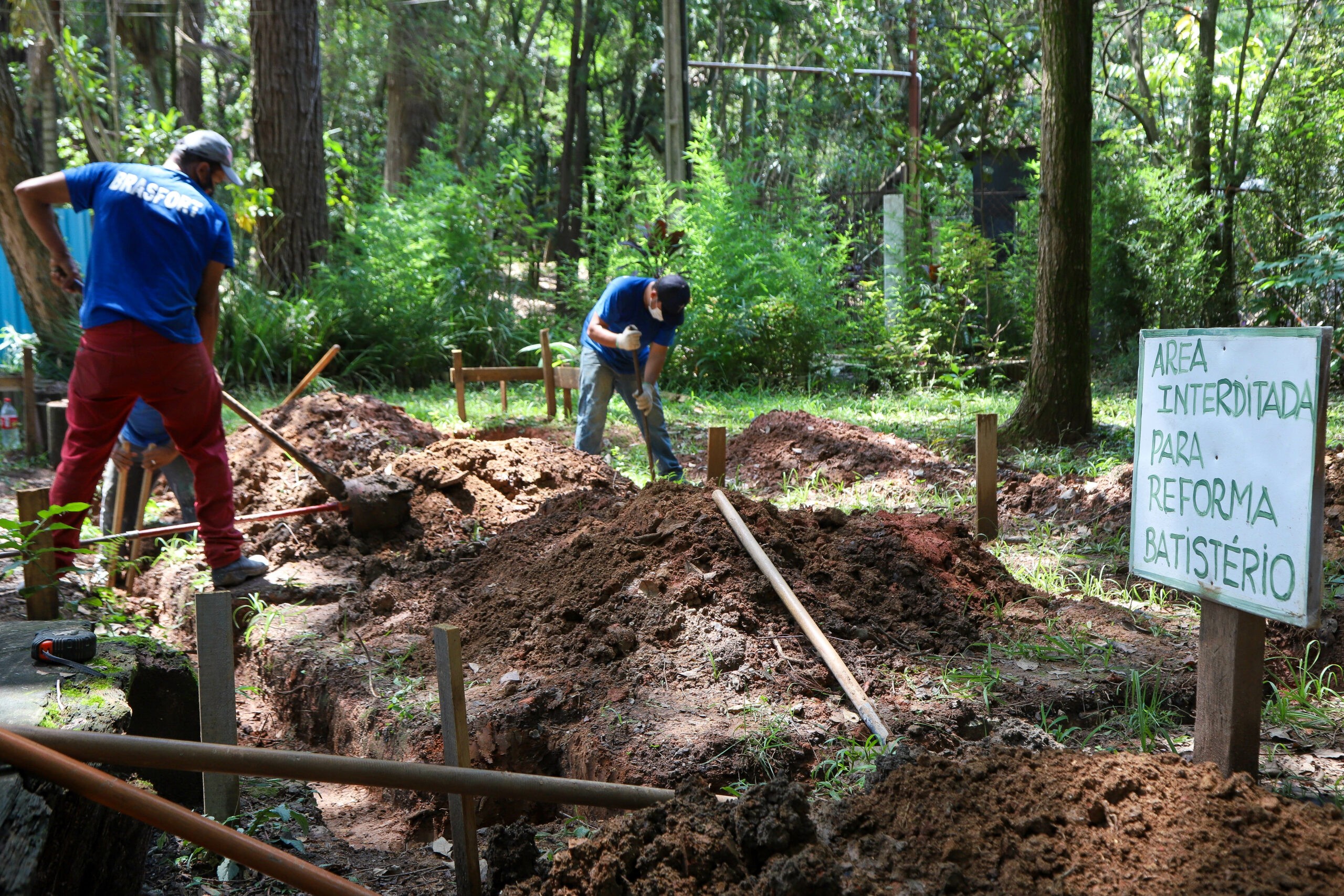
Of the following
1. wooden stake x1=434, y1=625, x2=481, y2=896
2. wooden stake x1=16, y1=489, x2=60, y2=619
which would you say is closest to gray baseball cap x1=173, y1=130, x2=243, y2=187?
wooden stake x1=16, y1=489, x2=60, y2=619

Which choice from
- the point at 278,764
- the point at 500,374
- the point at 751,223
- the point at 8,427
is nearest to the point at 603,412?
the point at 500,374

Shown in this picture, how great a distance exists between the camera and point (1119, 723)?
3334 millimetres

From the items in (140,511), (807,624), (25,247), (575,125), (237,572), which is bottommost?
(237,572)

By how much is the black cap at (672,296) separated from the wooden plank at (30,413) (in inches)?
219

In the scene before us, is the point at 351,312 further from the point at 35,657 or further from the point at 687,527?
the point at 35,657

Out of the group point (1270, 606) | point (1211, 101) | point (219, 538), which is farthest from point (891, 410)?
point (1270, 606)

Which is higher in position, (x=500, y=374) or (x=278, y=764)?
(x=500, y=374)

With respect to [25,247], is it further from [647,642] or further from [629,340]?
[647,642]

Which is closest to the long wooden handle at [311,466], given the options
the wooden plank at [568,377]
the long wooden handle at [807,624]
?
the long wooden handle at [807,624]

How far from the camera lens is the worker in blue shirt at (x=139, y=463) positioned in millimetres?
5094

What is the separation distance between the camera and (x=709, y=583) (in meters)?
4.02

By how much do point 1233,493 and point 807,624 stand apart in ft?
5.39

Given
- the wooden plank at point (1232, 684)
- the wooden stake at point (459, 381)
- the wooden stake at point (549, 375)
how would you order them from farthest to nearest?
1. the wooden stake at point (549, 375)
2. the wooden stake at point (459, 381)
3. the wooden plank at point (1232, 684)

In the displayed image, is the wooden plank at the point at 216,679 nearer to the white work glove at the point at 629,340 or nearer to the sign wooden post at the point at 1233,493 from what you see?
the sign wooden post at the point at 1233,493
